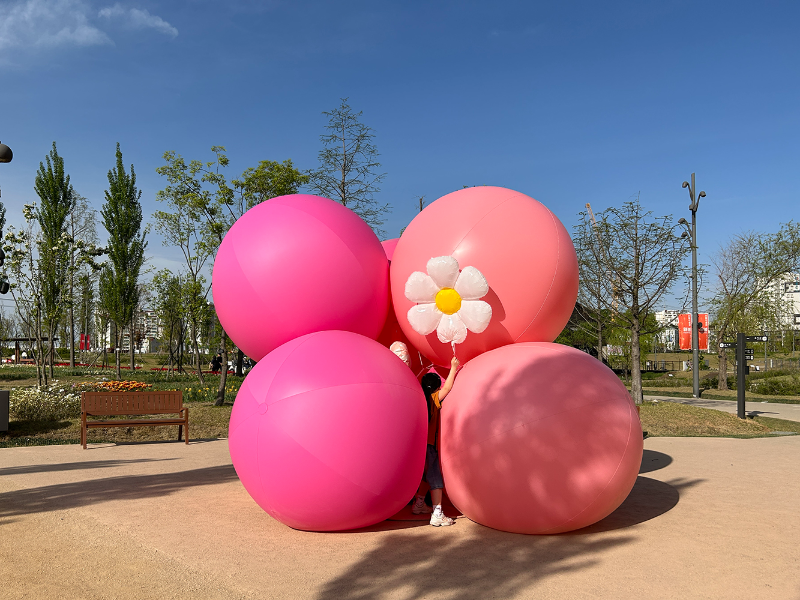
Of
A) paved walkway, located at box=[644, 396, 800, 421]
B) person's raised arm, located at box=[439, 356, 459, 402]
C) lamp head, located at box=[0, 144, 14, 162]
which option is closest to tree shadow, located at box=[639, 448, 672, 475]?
person's raised arm, located at box=[439, 356, 459, 402]

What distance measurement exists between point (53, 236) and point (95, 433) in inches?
337

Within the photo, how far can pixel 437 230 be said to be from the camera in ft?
22.1

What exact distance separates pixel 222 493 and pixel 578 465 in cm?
460

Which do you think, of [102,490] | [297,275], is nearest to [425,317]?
[297,275]

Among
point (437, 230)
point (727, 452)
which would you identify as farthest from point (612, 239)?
point (437, 230)

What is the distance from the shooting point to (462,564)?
522 centimetres

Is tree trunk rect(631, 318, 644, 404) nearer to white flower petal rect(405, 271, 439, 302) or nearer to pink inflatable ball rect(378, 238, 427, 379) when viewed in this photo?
pink inflatable ball rect(378, 238, 427, 379)

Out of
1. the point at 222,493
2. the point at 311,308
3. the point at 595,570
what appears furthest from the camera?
the point at 222,493

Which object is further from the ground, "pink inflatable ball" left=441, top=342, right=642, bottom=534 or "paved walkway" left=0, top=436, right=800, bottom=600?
"pink inflatable ball" left=441, top=342, right=642, bottom=534

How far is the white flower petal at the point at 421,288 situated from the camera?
6430mm

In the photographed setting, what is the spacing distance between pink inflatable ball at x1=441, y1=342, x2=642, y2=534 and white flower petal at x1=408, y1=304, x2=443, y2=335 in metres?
0.76

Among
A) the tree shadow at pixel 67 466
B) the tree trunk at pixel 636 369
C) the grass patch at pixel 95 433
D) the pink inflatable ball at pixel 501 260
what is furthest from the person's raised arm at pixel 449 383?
the tree trunk at pixel 636 369

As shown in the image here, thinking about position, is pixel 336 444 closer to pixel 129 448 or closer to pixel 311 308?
pixel 311 308

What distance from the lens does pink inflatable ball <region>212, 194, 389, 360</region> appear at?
6516 millimetres
